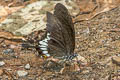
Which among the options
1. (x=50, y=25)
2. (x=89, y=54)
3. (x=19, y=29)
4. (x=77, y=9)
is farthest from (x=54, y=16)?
(x=77, y=9)

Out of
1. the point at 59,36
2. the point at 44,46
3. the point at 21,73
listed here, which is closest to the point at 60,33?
the point at 59,36

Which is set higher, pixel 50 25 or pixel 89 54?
pixel 50 25

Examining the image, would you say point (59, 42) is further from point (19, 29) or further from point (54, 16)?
point (19, 29)

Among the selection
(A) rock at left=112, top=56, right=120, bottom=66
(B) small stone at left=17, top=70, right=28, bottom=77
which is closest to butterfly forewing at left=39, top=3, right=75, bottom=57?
(B) small stone at left=17, top=70, right=28, bottom=77

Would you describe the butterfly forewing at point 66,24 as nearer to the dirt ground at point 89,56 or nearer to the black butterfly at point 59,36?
the black butterfly at point 59,36

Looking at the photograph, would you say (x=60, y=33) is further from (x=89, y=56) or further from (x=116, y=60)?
(x=116, y=60)

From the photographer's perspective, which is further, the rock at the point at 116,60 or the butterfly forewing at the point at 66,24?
the rock at the point at 116,60

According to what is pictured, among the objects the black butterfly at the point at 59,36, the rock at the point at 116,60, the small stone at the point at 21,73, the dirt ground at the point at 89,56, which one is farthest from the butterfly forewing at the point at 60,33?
the rock at the point at 116,60
